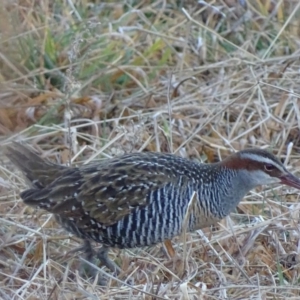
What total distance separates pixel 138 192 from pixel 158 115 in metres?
1.58

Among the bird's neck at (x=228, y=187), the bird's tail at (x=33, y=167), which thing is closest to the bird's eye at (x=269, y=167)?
the bird's neck at (x=228, y=187)

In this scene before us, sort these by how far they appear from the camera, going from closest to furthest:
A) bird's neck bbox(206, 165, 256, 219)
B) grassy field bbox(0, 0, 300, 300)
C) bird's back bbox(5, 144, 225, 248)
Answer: grassy field bbox(0, 0, 300, 300)
bird's back bbox(5, 144, 225, 248)
bird's neck bbox(206, 165, 256, 219)

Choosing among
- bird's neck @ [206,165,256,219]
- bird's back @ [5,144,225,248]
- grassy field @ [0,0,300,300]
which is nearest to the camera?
grassy field @ [0,0,300,300]

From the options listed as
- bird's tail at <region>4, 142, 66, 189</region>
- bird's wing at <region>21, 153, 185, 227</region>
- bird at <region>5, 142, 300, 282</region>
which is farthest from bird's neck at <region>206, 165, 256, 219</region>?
bird's tail at <region>4, 142, 66, 189</region>

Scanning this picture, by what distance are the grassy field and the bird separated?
144 mm

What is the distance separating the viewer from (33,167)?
201 inches

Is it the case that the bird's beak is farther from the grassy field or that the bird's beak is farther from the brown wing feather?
the brown wing feather

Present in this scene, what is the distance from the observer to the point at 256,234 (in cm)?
506

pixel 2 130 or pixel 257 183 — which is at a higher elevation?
pixel 2 130

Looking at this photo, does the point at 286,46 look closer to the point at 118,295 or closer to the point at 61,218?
the point at 61,218

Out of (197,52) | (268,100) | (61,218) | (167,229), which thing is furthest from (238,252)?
(197,52)

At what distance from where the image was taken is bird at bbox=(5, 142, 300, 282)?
4766 millimetres

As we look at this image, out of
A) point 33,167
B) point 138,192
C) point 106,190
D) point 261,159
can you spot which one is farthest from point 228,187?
point 33,167

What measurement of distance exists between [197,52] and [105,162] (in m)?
2.43
